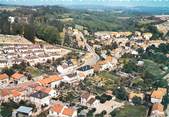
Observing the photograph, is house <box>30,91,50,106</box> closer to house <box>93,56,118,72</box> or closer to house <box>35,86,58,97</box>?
house <box>35,86,58,97</box>

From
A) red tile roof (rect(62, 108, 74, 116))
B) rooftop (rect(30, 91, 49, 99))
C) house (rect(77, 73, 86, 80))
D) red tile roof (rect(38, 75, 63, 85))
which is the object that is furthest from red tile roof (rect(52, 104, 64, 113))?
house (rect(77, 73, 86, 80))

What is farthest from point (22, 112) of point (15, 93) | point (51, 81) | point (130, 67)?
point (130, 67)

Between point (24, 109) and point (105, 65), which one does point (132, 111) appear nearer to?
point (24, 109)

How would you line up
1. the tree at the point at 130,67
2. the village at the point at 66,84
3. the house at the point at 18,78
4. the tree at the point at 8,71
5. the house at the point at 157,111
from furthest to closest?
the tree at the point at 130,67 < the tree at the point at 8,71 < the house at the point at 18,78 < the village at the point at 66,84 < the house at the point at 157,111

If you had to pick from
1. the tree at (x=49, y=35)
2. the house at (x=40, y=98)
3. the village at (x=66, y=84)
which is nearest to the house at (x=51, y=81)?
the village at (x=66, y=84)

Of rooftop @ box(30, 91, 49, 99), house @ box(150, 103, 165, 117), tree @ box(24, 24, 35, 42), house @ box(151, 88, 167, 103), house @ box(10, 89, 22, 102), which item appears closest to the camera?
house @ box(150, 103, 165, 117)

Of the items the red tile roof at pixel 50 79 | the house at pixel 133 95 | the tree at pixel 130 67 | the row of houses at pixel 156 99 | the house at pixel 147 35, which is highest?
the red tile roof at pixel 50 79

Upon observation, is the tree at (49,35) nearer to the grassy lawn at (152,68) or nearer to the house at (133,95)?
the grassy lawn at (152,68)
